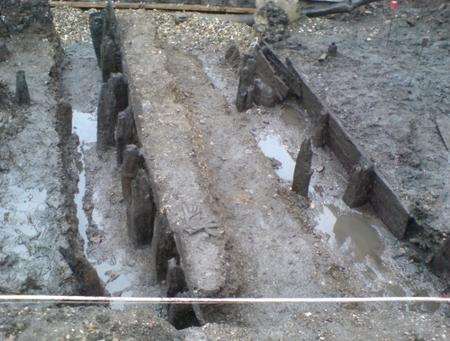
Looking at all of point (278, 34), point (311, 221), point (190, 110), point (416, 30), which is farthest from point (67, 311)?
point (416, 30)

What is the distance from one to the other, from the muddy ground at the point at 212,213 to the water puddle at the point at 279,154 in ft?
0.09

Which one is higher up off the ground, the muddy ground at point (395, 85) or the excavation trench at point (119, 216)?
the muddy ground at point (395, 85)

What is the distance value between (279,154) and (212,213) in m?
2.83

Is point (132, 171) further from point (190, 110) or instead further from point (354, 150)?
point (354, 150)

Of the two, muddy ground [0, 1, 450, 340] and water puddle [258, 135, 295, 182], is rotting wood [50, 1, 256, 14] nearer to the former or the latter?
muddy ground [0, 1, 450, 340]

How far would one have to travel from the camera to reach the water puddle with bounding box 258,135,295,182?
8.80 metres

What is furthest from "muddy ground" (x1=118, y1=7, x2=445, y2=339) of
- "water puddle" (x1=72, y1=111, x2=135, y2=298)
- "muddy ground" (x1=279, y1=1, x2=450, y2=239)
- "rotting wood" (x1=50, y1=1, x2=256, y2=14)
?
"rotting wood" (x1=50, y1=1, x2=256, y2=14)

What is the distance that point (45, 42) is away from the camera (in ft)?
34.5

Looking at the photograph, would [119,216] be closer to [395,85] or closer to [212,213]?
[212,213]

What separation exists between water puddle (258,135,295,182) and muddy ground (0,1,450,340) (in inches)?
1.1

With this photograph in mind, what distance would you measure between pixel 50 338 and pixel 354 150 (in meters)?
5.51

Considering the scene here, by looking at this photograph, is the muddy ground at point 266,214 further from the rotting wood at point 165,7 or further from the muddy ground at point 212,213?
the rotting wood at point 165,7

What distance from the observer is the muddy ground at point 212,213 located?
16.6 feet

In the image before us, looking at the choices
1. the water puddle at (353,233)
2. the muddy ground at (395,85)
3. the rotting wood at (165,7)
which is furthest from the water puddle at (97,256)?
the rotting wood at (165,7)
